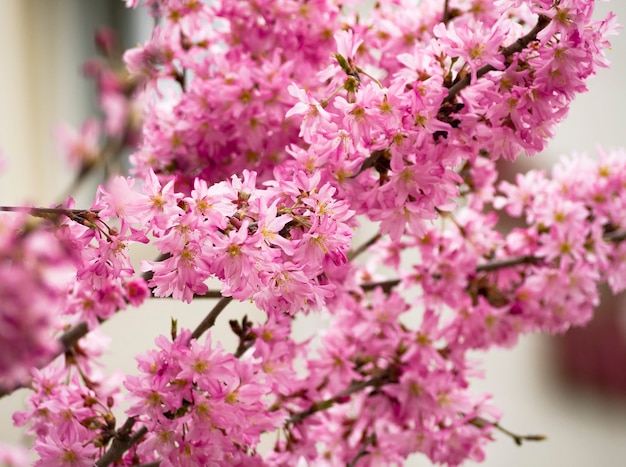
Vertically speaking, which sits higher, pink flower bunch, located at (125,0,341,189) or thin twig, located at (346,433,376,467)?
pink flower bunch, located at (125,0,341,189)

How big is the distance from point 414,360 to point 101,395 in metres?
0.32

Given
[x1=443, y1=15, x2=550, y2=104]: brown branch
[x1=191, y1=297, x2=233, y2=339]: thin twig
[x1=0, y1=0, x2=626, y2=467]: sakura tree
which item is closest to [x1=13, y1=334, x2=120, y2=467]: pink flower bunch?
[x1=0, y1=0, x2=626, y2=467]: sakura tree

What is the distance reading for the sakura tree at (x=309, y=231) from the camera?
1.71 feet

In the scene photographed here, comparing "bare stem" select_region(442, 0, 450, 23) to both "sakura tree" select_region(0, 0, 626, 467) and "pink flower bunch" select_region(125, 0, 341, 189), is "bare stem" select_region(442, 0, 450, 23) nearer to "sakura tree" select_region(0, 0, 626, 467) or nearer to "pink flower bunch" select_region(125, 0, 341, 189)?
"sakura tree" select_region(0, 0, 626, 467)

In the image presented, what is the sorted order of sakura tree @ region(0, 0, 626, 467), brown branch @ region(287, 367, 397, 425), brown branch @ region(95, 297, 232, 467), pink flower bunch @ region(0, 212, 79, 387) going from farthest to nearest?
brown branch @ region(287, 367, 397, 425) < brown branch @ region(95, 297, 232, 467) < sakura tree @ region(0, 0, 626, 467) < pink flower bunch @ region(0, 212, 79, 387)

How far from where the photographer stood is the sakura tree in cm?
52

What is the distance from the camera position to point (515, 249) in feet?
2.89

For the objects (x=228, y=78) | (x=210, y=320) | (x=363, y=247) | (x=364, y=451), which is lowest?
(x=364, y=451)

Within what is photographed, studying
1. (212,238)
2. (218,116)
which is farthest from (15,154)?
(212,238)

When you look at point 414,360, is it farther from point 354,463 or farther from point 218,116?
point 218,116

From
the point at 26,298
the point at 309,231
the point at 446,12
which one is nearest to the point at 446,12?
the point at 446,12

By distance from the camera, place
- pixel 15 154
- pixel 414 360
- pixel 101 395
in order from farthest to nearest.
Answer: pixel 15 154, pixel 414 360, pixel 101 395

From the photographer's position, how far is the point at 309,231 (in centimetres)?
52

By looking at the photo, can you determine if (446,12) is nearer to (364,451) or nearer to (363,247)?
(363,247)
